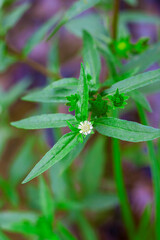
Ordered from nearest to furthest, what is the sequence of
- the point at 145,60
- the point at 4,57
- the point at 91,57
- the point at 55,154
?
1. the point at 55,154
2. the point at 91,57
3. the point at 145,60
4. the point at 4,57

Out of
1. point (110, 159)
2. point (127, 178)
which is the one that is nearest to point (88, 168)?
point (110, 159)

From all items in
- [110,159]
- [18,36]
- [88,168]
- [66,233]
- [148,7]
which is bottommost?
[66,233]

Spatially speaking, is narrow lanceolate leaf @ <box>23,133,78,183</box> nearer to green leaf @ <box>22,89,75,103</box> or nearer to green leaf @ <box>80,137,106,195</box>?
green leaf @ <box>22,89,75,103</box>

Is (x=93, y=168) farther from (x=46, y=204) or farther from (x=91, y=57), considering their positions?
(x=91, y=57)

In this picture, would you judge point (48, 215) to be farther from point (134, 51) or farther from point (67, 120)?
point (134, 51)

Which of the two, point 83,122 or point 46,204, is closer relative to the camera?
point 83,122

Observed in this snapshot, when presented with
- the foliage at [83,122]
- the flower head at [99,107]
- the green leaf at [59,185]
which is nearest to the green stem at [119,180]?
the foliage at [83,122]

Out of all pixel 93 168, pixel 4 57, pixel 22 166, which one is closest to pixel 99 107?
pixel 4 57
